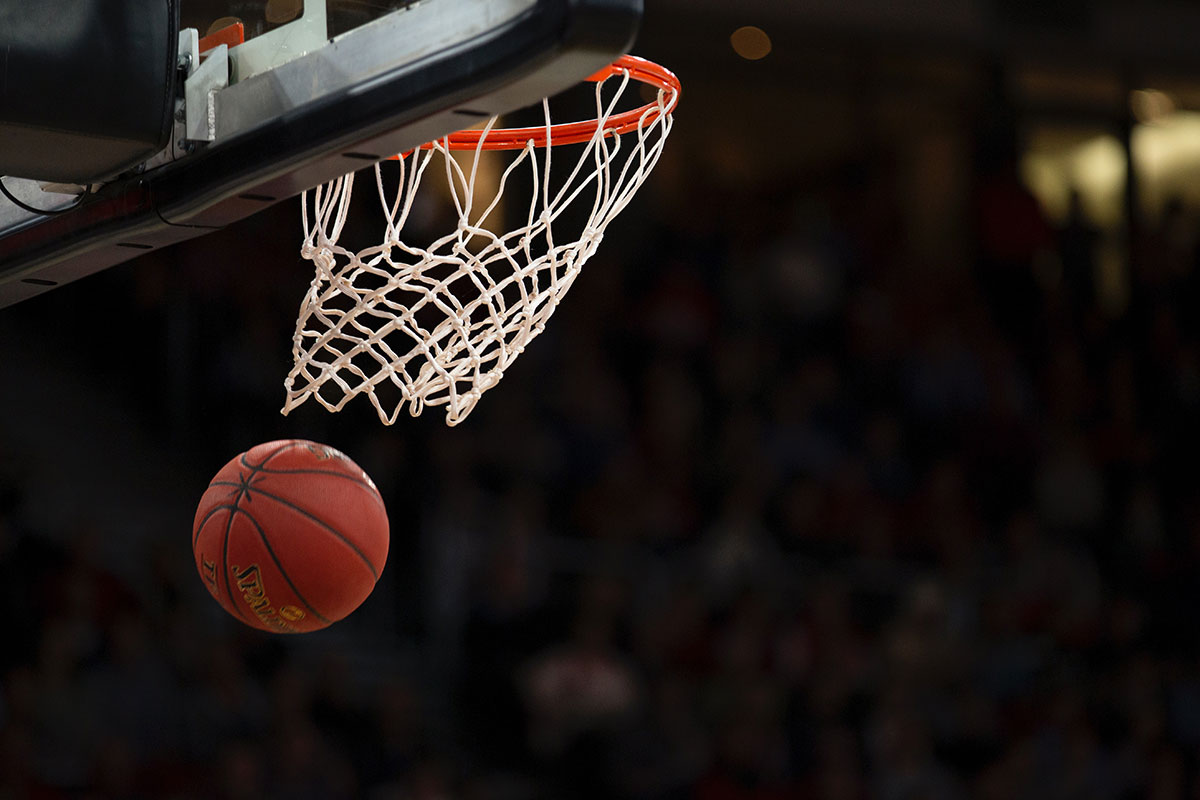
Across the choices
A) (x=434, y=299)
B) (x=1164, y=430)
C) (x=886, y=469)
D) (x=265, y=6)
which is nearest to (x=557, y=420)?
(x=886, y=469)

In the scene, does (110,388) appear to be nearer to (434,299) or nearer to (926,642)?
(926,642)

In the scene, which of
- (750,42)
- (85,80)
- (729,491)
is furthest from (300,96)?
(750,42)

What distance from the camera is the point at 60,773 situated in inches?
213

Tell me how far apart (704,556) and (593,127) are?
14.5 feet

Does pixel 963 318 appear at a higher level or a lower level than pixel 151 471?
higher

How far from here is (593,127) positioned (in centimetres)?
286

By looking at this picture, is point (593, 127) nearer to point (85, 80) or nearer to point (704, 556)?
point (85, 80)

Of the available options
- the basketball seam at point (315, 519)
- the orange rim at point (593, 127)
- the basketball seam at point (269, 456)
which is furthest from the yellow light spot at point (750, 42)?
the basketball seam at point (315, 519)

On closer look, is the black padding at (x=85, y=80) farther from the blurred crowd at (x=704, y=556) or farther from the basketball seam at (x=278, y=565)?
the blurred crowd at (x=704, y=556)

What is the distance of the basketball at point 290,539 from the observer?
2.55 m

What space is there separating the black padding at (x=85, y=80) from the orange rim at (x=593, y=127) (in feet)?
1.58

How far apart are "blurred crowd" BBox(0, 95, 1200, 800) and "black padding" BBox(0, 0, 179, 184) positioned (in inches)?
144

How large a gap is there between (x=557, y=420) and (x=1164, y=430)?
355 centimetres

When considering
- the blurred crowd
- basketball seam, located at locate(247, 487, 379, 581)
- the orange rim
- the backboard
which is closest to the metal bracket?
the backboard
